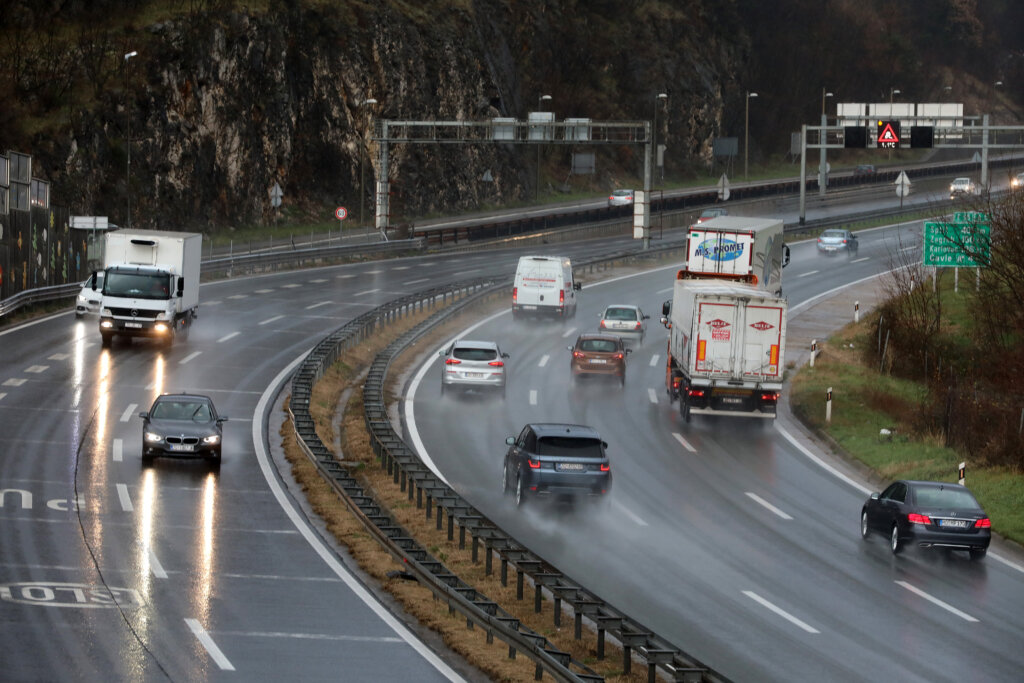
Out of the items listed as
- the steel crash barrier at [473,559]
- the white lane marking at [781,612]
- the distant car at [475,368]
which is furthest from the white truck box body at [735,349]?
the white lane marking at [781,612]

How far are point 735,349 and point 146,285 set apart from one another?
2007 centimetres

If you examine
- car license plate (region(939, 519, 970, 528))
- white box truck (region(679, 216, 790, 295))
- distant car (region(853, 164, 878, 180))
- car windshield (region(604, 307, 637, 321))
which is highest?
distant car (region(853, 164, 878, 180))

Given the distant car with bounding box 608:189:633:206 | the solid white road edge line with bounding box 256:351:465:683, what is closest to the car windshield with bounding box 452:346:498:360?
the solid white road edge line with bounding box 256:351:465:683

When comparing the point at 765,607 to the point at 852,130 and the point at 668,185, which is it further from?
the point at 668,185

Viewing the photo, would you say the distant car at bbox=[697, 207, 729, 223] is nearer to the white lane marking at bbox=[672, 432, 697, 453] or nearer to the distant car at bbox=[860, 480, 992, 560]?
the white lane marking at bbox=[672, 432, 697, 453]

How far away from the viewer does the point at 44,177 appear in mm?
78000

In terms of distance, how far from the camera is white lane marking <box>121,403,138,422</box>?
121 feet

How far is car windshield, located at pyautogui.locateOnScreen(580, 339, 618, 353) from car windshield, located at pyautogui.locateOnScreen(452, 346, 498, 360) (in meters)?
4.50

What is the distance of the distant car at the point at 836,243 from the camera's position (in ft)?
287

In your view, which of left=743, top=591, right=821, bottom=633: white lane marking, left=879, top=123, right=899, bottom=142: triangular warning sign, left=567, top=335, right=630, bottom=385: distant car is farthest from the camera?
left=879, top=123, right=899, bottom=142: triangular warning sign

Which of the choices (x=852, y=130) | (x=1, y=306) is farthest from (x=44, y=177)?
(x=852, y=130)

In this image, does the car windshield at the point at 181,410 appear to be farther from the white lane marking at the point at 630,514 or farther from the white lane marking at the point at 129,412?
the white lane marking at the point at 630,514

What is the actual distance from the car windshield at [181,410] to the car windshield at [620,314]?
1042 inches

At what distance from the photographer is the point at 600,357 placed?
46719 mm
